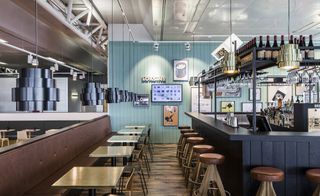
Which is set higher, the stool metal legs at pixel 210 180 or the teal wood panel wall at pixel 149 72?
the teal wood panel wall at pixel 149 72

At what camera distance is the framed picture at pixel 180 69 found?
9.76 m

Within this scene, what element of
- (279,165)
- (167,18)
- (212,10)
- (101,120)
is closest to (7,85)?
(101,120)

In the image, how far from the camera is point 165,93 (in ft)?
32.0

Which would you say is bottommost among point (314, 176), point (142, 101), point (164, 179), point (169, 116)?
point (164, 179)

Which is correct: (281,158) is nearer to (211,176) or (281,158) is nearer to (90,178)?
(211,176)

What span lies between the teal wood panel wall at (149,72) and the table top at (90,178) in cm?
631

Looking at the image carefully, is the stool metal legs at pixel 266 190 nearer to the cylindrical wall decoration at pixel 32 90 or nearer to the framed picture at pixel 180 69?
the cylindrical wall decoration at pixel 32 90

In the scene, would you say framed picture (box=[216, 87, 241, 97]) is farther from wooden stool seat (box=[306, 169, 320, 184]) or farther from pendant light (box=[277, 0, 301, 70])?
wooden stool seat (box=[306, 169, 320, 184])

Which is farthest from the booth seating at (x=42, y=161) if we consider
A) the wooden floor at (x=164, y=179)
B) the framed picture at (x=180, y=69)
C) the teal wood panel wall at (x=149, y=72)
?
the framed picture at (x=180, y=69)

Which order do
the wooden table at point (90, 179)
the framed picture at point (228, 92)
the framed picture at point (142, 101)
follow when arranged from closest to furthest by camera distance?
the wooden table at point (90, 179) < the framed picture at point (142, 101) < the framed picture at point (228, 92)

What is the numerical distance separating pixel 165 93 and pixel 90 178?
6.86 m

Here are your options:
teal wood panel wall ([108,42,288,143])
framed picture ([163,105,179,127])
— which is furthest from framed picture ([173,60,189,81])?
framed picture ([163,105,179,127])

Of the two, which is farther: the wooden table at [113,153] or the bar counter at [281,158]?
the wooden table at [113,153]

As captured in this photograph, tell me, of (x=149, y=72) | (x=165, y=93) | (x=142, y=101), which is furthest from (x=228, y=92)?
(x=142, y=101)
